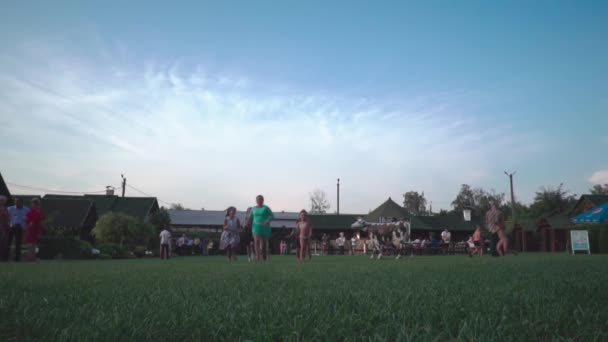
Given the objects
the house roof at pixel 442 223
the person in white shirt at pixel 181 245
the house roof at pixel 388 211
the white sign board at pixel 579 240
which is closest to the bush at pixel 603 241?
the white sign board at pixel 579 240

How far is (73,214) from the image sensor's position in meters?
43.0

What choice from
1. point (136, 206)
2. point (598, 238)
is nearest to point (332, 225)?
point (136, 206)

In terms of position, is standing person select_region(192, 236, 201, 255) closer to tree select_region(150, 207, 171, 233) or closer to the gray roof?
tree select_region(150, 207, 171, 233)

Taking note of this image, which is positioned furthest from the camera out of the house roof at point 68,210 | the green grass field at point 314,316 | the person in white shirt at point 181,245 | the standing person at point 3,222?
the house roof at point 68,210

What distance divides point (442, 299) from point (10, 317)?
271 cm

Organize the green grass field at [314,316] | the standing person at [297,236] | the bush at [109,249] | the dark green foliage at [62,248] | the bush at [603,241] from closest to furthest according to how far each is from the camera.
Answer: the green grass field at [314,316] < the standing person at [297,236] < the dark green foliage at [62,248] < the bush at [603,241] < the bush at [109,249]

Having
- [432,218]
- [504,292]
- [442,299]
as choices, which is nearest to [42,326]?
[442,299]

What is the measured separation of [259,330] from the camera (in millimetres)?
1961

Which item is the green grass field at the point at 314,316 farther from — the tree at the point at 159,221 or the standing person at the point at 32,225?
the tree at the point at 159,221

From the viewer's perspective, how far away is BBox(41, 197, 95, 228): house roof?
41750 mm

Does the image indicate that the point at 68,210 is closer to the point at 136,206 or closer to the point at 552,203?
the point at 136,206

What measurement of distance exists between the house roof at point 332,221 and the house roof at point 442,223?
7.40 metres

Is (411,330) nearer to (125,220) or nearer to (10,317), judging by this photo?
(10,317)

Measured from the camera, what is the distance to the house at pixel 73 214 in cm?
4159
